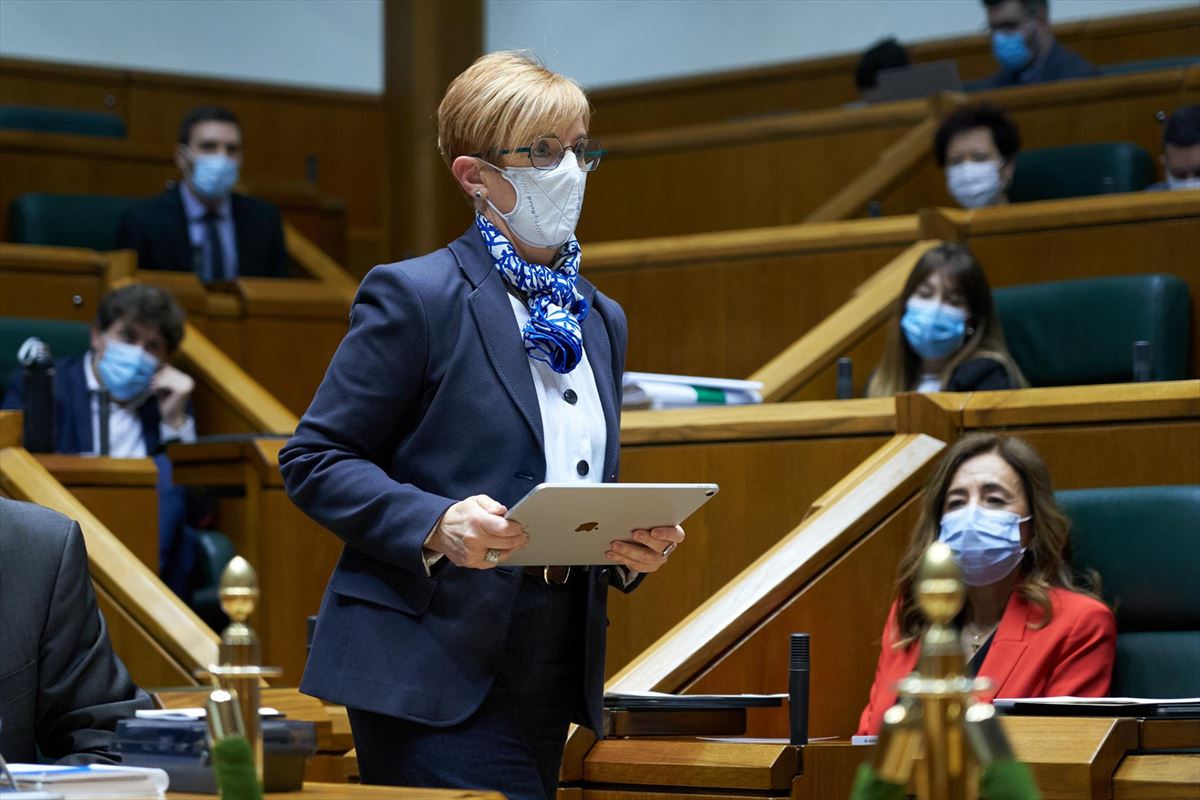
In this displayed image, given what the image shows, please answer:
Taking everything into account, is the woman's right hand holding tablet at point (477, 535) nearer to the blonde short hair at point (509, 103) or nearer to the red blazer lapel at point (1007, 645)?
the blonde short hair at point (509, 103)

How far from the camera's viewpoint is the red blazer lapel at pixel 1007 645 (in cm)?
248

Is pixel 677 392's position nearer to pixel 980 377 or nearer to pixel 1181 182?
pixel 980 377

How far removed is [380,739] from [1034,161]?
3653mm

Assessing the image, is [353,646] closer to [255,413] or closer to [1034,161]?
[255,413]

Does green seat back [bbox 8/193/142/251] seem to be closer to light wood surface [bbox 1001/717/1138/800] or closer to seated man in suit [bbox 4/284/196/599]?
seated man in suit [bbox 4/284/196/599]

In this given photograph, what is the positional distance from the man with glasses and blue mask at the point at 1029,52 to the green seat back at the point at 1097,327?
175cm

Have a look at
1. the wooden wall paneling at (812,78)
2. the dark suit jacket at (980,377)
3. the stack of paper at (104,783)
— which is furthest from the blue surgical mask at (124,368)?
the stack of paper at (104,783)

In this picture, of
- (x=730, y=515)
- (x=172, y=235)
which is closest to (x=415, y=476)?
(x=730, y=515)

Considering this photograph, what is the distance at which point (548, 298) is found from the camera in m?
1.77

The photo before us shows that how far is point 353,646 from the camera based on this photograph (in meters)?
1.66

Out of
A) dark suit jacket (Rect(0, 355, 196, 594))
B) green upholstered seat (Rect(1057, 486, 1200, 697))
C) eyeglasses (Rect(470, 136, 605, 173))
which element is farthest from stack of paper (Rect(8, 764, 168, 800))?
dark suit jacket (Rect(0, 355, 196, 594))

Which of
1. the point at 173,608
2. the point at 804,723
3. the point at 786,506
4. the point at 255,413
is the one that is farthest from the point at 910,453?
the point at 255,413

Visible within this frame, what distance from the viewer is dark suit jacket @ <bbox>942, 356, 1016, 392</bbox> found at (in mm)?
3479

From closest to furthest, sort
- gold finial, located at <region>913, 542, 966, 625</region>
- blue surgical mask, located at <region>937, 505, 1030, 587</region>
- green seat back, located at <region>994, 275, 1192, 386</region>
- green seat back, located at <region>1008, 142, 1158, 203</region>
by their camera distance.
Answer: gold finial, located at <region>913, 542, 966, 625</region> < blue surgical mask, located at <region>937, 505, 1030, 587</region> < green seat back, located at <region>994, 275, 1192, 386</region> < green seat back, located at <region>1008, 142, 1158, 203</region>
